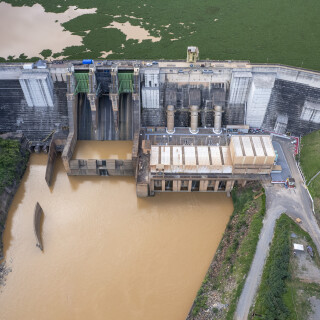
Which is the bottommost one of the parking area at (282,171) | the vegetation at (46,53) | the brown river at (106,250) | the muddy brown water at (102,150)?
the brown river at (106,250)

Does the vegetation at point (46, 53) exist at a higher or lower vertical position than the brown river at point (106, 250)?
higher

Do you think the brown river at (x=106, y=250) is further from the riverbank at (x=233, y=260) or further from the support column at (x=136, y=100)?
the support column at (x=136, y=100)

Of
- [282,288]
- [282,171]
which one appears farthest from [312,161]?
[282,288]

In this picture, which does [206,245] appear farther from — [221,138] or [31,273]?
[31,273]

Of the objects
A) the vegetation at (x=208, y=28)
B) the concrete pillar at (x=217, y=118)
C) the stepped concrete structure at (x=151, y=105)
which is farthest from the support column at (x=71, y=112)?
the concrete pillar at (x=217, y=118)

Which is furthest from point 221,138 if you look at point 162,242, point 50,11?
point 50,11

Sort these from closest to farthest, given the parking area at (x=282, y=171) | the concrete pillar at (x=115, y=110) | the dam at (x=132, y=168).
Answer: the dam at (x=132, y=168) < the parking area at (x=282, y=171) < the concrete pillar at (x=115, y=110)

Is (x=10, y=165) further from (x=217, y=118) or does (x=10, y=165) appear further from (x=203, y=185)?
(x=217, y=118)
